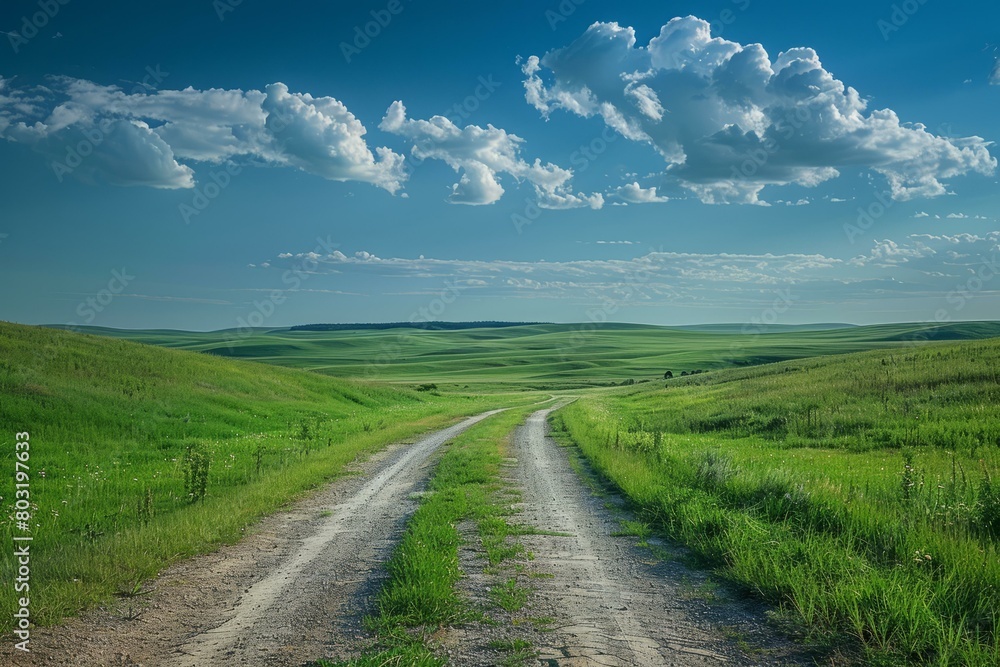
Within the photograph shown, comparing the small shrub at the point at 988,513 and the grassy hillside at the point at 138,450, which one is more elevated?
the small shrub at the point at 988,513

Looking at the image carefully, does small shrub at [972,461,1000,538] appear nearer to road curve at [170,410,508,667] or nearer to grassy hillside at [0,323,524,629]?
road curve at [170,410,508,667]

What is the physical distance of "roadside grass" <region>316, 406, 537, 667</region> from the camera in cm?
557

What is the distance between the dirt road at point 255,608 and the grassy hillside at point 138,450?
1.86 feet

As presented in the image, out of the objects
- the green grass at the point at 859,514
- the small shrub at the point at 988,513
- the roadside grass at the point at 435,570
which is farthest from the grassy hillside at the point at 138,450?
the small shrub at the point at 988,513

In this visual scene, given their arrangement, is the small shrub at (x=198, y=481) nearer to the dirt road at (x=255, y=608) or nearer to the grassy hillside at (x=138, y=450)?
the grassy hillside at (x=138, y=450)

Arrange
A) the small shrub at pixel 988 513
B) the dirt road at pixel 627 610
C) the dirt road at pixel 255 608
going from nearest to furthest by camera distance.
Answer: the dirt road at pixel 627 610 < the dirt road at pixel 255 608 < the small shrub at pixel 988 513

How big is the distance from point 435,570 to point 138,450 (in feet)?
55.7

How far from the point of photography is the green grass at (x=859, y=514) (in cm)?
559

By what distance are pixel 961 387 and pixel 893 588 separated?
2340 cm

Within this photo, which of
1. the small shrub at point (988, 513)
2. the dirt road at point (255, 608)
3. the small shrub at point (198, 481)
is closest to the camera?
the dirt road at point (255, 608)

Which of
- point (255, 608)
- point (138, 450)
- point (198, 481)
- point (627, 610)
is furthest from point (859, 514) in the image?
point (138, 450)

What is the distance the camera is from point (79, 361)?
30.5 metres

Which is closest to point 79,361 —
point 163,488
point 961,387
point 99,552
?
point 163,488

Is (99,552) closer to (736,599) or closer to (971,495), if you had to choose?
(736,599)
